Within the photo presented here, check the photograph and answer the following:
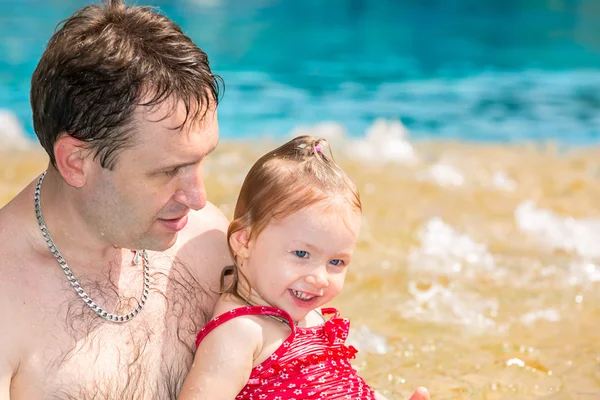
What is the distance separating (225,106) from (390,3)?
5548 millimetres

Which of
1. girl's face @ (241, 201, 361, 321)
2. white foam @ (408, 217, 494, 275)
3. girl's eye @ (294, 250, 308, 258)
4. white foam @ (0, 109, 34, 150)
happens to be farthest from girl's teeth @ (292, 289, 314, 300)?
white foam @ (0, 109, 34, 150)

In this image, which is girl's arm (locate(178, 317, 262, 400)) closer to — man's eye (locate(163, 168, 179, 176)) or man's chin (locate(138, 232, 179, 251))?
man's chin (locate(138, 232, 179, 251))

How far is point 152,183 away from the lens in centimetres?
268

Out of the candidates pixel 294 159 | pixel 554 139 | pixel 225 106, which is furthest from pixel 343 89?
pixel 294 159

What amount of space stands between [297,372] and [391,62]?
11.7m

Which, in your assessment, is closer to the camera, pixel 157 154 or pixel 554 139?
pixel 157 154

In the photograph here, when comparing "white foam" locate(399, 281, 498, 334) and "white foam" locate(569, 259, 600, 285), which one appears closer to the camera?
"white foam" locate(399, 281, 498, 334)

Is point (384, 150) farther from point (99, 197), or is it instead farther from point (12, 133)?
point (99, 197)

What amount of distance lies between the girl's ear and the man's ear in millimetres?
538

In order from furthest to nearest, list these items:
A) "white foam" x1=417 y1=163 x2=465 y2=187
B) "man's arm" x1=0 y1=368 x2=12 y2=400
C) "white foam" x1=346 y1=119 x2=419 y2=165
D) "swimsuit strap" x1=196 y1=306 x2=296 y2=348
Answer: "white foam" x1=346 y1=119 x2=419 y2=165
"white foam" x1=417 y1=163 x2=465 y2=187
"swimsuit strap" x1=196 y1=306 x2=296 y2=348
"man's arm" x1=0 y1=368 x2=12 y2=400

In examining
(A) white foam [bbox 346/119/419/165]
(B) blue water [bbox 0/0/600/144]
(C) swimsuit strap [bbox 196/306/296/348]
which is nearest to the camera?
(C) swimsuit strap [bbox 196/306/296/348]

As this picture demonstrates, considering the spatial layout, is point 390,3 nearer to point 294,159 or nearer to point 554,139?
point 554,139

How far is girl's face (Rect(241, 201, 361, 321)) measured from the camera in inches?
111

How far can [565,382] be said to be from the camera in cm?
420
